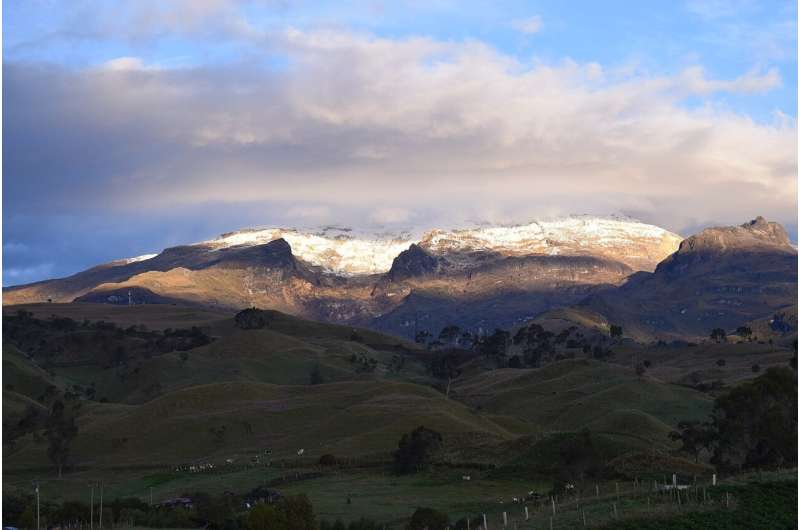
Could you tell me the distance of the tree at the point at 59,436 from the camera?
400 feet

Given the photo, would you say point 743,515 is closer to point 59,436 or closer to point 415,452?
point 415,452

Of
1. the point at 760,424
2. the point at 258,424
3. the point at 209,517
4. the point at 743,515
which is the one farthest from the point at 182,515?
the point at 258,424

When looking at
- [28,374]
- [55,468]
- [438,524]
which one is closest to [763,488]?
[438,524]

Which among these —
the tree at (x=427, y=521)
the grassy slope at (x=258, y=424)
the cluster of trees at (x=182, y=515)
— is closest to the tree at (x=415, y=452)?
the grassy slope at (x=258, y=424)

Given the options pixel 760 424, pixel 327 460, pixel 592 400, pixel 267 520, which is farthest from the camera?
pixel 592 400

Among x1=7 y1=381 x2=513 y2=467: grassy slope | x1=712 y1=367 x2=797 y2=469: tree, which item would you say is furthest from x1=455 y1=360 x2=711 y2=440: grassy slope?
x1=712 y1=367 x2=797 y2=469: tree

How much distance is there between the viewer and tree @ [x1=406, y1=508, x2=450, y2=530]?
62.9m

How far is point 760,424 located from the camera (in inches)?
3378

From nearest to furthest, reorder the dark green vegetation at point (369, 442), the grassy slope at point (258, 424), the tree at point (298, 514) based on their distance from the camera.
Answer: the tree at point (298, 514) → the dark green vegetation at point (369, 442) → the grassy slope at point (258, 424)

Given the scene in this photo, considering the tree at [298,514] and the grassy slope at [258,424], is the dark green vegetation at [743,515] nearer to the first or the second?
the tree at [298,514]

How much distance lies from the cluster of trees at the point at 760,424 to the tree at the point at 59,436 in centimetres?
7617

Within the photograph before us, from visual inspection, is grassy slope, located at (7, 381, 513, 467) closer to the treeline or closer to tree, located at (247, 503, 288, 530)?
the treeline

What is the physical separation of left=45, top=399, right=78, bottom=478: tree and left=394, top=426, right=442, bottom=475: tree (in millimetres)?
44975

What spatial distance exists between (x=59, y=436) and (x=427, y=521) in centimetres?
7316
